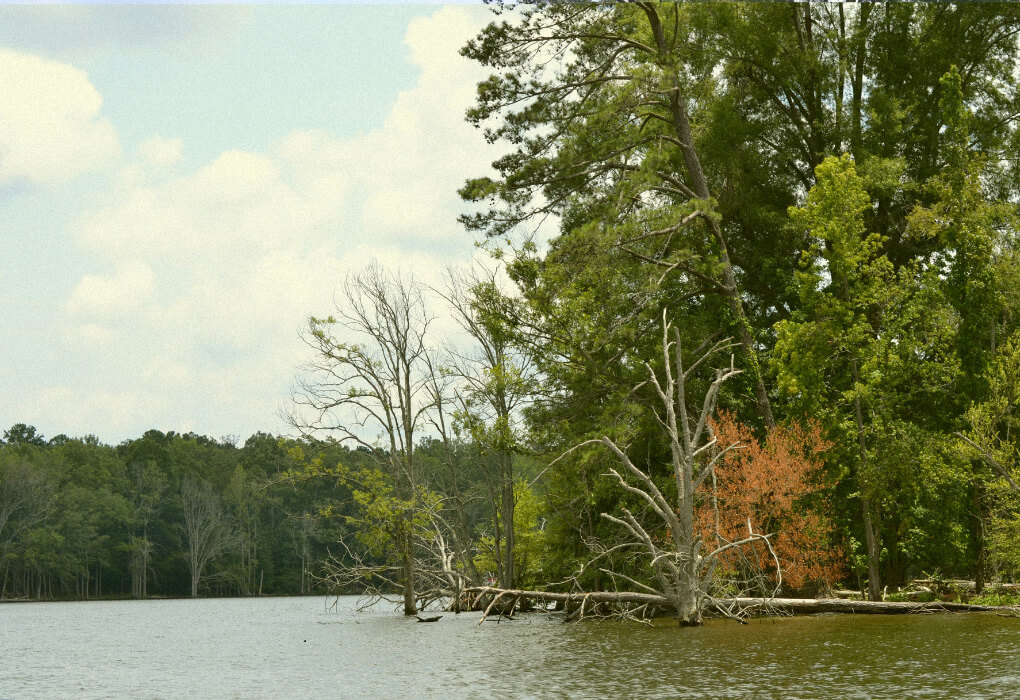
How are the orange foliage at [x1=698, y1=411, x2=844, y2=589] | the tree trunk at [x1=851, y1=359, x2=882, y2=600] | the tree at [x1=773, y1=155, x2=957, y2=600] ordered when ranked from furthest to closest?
the tree at [x1=773, y1=155, x2=957, y2=600] < the tree trunk at [x1=851, y1=359, x2=882, y2=600] < the orange foliage at [x1=698, y1=411, x2=844, y2=589]

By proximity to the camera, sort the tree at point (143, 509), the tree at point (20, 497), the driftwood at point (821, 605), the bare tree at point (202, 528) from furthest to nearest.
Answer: the bare tree at point (202, 528)
the tree at point (143, 509)
the tree at point (20, 497)
the driftwood at point (821, 605)

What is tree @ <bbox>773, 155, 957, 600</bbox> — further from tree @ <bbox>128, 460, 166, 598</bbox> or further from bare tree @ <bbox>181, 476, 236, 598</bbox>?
tree @ <bbox>128, 460, 166, 598</bbox>

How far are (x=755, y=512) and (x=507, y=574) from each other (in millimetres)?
9947

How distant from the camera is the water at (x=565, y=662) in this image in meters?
12.6

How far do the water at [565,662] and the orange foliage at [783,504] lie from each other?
192 cm

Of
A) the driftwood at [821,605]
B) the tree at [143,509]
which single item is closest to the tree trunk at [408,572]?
the driftwood at [821,605]

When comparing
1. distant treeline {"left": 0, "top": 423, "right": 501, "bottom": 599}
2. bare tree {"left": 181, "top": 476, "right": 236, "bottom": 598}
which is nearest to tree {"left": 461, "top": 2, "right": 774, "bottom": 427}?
distant treeline {"left": 0, "top": 423, "right": 501, "bottom": 599}

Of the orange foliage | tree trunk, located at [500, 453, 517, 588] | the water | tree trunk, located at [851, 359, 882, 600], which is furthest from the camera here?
tree trunk, located at [500, 453, 517, 588]

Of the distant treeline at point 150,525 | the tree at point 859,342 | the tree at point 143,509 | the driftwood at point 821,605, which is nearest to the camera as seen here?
the driftwood at point 821,605

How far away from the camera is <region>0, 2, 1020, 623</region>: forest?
82.7 feet

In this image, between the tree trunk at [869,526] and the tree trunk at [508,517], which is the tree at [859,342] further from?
the tree trunk at [508,517]

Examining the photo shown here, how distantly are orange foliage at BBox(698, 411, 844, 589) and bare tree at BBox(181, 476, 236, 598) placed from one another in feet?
211

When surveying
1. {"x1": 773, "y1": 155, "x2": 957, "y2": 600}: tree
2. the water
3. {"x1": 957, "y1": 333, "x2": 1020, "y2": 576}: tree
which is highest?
{"x1": 773, "y1": 155, "x2": 957, "y2": 600}: tree

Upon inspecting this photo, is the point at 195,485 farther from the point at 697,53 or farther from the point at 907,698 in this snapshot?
the point at 907,698
